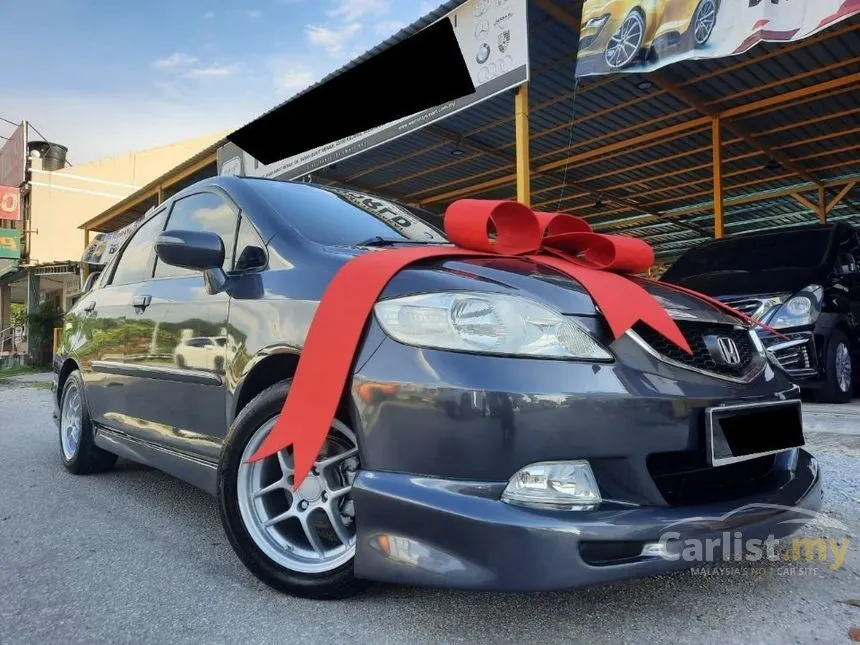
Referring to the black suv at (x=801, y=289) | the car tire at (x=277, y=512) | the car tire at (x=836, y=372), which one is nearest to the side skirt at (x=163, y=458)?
the car tire at (x=277, y=512)

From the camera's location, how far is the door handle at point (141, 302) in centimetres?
299

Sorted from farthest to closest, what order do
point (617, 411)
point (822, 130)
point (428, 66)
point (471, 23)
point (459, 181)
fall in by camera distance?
point (459, 181) < point (822, 130) < point (428, 66) < point (471, 23) < point (617, 411)

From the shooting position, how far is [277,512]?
2.09 metres

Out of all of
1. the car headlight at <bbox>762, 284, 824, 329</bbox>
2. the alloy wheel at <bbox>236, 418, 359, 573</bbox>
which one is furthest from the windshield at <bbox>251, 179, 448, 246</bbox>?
the car headlight at <bbox>762, 284, 824, 329</bbox>

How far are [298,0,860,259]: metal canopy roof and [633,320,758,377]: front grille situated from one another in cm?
566

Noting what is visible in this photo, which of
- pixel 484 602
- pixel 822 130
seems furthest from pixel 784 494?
pixel 822 130

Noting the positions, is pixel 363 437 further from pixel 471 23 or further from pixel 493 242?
pixel 471 23

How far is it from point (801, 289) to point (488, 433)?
431 centimetres

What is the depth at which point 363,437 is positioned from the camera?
1.73 meters

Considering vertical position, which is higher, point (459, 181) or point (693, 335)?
point (459, 181)

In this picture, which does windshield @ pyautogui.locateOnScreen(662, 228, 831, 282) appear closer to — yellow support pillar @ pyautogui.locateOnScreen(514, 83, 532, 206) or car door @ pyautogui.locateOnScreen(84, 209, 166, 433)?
yellow support pillar @ pyautogui.locateOnScreen(514, 83, 532, 206)

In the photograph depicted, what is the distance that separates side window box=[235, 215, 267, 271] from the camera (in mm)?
2350

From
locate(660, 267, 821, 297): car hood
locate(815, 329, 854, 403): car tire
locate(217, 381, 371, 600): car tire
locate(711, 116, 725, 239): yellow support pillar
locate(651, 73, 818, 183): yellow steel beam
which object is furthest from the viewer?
locate(711, 116, 725, 239): yellow support pillar

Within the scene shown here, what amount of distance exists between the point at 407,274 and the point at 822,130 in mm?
11311
